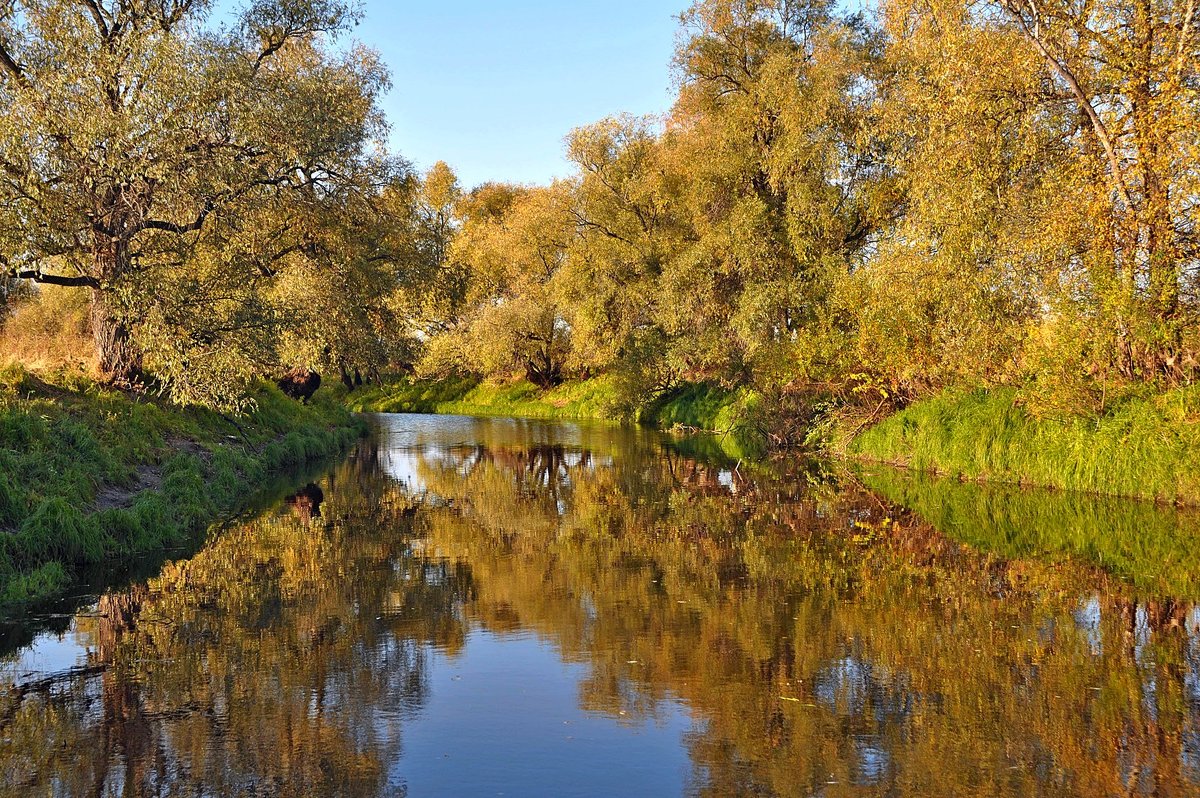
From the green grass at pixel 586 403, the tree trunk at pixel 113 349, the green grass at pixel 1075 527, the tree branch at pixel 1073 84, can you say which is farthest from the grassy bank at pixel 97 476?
the tree branch at pixel 1073 84

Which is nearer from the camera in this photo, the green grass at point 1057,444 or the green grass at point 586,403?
the green grass at point 1057,444

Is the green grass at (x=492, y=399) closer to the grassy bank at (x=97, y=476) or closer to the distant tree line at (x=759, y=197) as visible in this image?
the distant tree line at (x=759, y=197)

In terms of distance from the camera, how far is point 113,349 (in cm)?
2200

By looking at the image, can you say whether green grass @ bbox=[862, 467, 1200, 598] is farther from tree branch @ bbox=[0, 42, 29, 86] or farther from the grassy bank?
tree branch @ bbox=[0, 42, 29, 86]

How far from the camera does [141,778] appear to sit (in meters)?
6.26

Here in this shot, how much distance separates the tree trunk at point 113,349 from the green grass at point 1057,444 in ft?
64.5

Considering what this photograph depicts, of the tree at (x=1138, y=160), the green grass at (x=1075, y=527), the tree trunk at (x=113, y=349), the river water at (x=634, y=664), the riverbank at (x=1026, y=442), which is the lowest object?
the river water at (x=634, y=664)

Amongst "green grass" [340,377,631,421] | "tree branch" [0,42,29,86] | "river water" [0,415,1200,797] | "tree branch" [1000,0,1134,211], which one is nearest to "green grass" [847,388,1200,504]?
"river water" [0,415,1200,797]

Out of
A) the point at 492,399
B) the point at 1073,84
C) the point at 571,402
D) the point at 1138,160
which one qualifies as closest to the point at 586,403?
the point at 571,402

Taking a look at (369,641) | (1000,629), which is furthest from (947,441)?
(369,641)

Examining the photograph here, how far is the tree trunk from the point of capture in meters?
21.7

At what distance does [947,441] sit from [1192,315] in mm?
7120

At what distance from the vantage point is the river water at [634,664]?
6.45 m

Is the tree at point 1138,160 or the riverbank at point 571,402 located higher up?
the tree at point 1138,160
